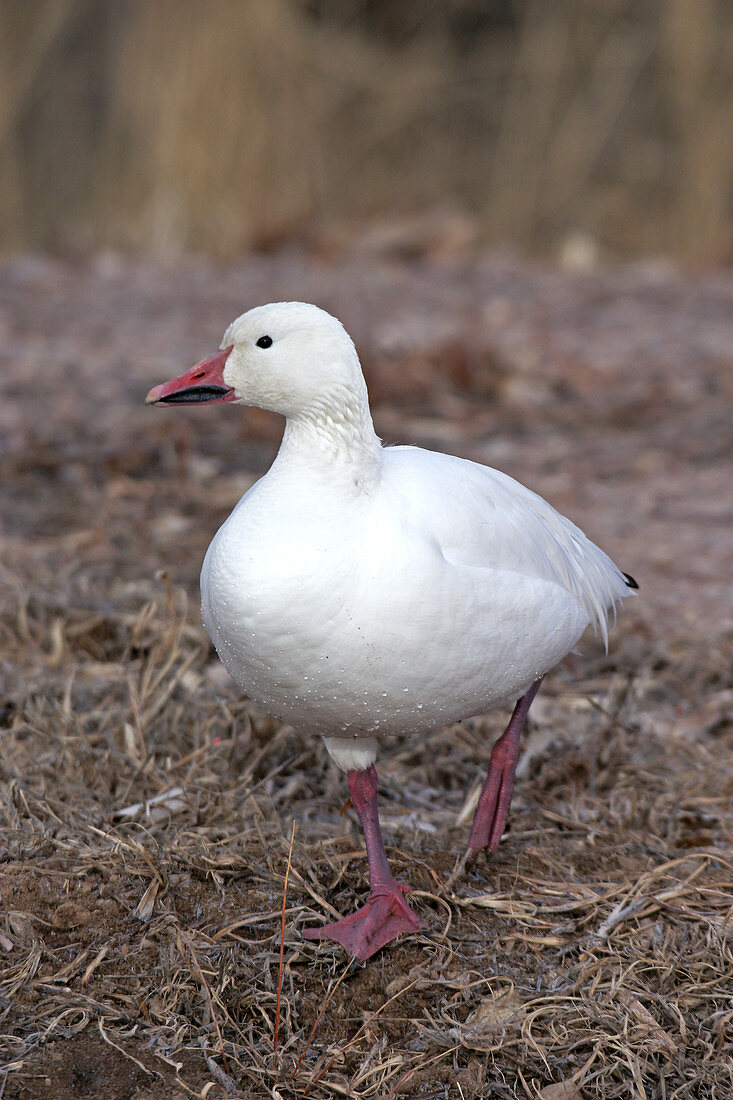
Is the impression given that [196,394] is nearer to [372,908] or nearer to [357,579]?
[357,579]

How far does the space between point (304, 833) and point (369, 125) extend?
7548 millimetres

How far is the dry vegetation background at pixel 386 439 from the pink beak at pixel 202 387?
0.94 m

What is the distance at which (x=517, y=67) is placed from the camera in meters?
9.16

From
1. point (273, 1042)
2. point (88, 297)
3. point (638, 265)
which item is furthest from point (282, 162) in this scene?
point (273, 1042)

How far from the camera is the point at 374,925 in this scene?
2.47 metres

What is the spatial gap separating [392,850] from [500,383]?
3.94 metres

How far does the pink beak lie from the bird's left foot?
1099 mm

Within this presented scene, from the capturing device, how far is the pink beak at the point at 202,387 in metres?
2.47

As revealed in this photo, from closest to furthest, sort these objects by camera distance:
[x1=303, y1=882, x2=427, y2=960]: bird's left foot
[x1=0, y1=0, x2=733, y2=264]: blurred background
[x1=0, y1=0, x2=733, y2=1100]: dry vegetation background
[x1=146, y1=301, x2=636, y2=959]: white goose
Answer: [x1=146, y1=301, x2=636, y2=959]: white goose → [x1=0, y1=0, x2=733, y2=1100]: dry vegetation background → [x1=303, y1=882, x2=427, y2=960]: bird's left foot → [x1=0, y1=0, x2=733, y2=264]: blurred background

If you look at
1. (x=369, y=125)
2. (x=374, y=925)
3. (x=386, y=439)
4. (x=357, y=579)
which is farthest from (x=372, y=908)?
(x=369, y=125)

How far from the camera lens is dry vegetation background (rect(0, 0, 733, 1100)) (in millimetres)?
2307

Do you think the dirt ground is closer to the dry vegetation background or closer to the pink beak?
the dry vegetation background

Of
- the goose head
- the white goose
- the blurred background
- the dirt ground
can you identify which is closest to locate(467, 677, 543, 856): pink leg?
the dirt ground

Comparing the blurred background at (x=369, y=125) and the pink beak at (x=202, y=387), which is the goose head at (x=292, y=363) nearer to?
the pink beak at (x=202, y=387)
